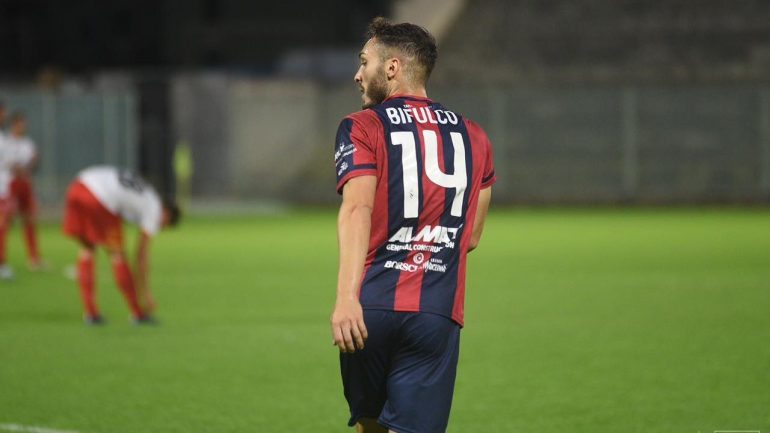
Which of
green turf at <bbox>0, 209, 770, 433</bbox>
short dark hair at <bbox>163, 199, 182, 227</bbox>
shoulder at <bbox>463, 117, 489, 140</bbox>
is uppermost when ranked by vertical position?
shoulder at <bbox>463, 117, 489, 140</bbox>

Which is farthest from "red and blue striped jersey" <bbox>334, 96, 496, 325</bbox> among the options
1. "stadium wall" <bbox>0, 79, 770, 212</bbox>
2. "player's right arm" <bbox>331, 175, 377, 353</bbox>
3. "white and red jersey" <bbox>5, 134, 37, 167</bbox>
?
"stadium wall" <bbox>0, 79, 770, 212</bbox>

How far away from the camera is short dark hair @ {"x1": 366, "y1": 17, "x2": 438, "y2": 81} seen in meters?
4.75

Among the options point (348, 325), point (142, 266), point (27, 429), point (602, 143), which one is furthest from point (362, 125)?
point (602, 143)

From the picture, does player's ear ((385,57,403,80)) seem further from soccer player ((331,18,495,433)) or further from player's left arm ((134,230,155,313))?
player's left arm ((134,230,155,313))

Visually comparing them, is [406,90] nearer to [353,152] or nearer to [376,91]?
[376,91]

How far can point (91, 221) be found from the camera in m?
12.1

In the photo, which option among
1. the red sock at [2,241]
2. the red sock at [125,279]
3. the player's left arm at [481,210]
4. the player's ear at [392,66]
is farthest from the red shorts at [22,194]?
the player's ear at [392,66]

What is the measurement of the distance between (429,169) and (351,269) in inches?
20.3

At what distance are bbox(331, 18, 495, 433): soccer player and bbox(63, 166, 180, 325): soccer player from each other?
736 cm

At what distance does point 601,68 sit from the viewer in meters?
35.0

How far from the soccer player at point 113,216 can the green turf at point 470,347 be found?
0.56 meters

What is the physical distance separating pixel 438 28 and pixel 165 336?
24.9 metres

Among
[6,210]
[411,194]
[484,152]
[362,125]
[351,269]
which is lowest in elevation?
[6,210]

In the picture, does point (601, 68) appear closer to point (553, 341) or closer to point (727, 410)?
point (553, 341)
